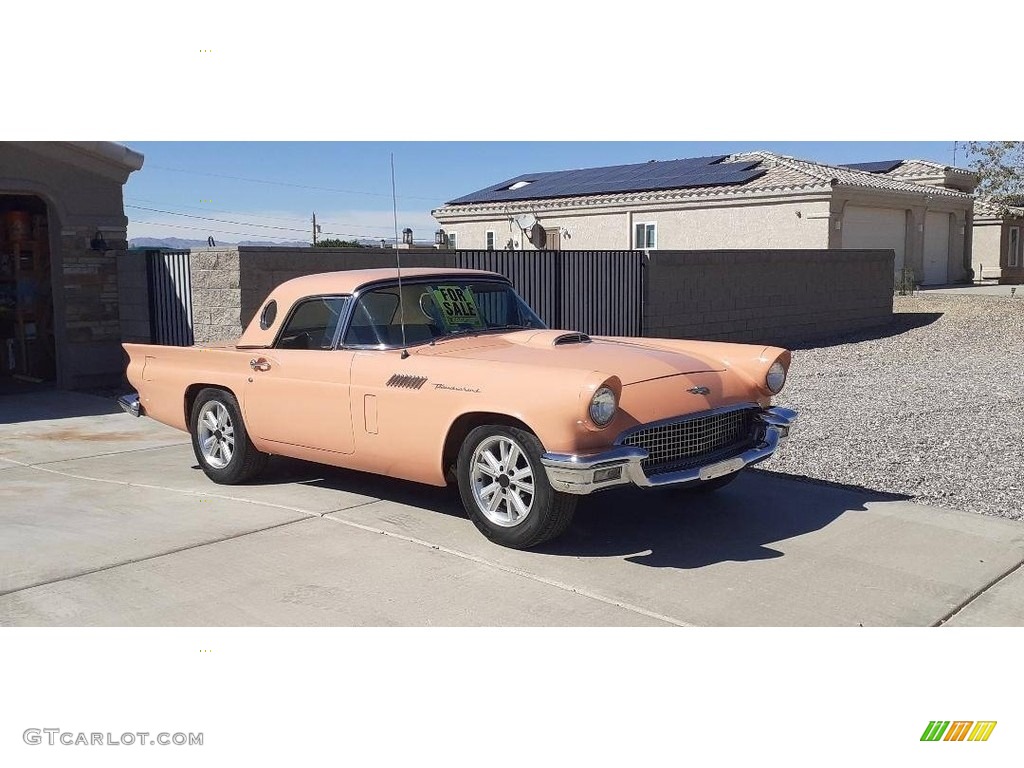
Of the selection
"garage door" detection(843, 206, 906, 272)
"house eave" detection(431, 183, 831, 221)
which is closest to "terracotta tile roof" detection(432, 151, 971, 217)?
"house eave" detection(431, 183, 831, 221)

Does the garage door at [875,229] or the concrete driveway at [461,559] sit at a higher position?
the garage door at [875,229]

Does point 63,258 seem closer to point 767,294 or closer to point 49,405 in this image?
point 49,405

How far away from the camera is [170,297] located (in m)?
11.9

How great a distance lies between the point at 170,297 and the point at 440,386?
7.43 m

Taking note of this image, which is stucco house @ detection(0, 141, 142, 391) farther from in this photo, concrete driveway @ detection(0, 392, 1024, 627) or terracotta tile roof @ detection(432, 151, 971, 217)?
terracotta tile roof @ detection(432, 151, 971, 217)

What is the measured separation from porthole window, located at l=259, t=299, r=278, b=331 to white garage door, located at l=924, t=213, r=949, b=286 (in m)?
27.0

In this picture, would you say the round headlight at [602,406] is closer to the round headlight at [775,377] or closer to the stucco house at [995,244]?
the round headlight at [775,377]

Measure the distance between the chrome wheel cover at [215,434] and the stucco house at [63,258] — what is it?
6179 millimetres

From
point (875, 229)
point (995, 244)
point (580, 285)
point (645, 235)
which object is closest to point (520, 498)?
point (580, 285)

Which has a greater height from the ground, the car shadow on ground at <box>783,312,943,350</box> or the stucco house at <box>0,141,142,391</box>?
the stucco house at <box>0,141,142,391</box>

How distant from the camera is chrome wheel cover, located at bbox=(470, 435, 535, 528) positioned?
17.4 ft

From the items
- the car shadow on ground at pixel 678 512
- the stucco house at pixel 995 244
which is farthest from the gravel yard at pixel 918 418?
the stucco house at pixel 995 244

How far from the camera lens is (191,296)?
1114 centimetres

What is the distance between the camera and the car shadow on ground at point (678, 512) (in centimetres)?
547
